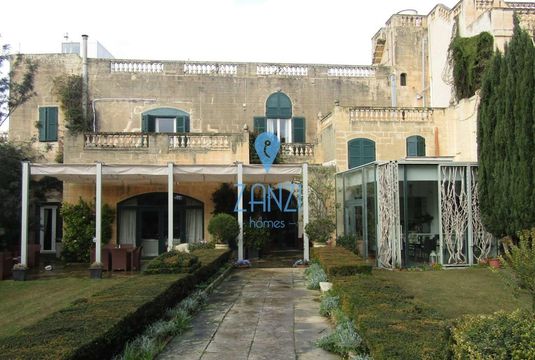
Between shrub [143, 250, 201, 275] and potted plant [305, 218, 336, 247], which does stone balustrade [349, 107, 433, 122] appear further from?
shrub [143, 250, 201, 275]

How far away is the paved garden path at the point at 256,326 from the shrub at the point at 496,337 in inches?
93.4

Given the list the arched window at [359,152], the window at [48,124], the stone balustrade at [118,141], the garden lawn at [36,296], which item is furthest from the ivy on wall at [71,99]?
the arched window at [359,152]

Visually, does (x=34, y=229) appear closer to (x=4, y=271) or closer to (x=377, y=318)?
(x=4, y=271)

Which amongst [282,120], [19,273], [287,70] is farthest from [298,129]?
[19,273]

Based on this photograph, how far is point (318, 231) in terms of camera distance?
1560cm

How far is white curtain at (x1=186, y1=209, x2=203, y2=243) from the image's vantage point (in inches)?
758

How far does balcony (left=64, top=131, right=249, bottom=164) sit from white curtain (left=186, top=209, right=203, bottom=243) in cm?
206

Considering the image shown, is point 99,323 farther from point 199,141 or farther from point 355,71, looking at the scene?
point 355,71

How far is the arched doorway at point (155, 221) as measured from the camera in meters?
19.0

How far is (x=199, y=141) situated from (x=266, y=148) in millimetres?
2634

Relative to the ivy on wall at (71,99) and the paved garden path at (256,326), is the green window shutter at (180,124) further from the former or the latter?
the paved garden path at (256,326)

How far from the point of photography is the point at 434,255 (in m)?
14.1

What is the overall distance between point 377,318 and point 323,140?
15.1 metres

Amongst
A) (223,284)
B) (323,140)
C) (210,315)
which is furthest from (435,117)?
(210,315)
